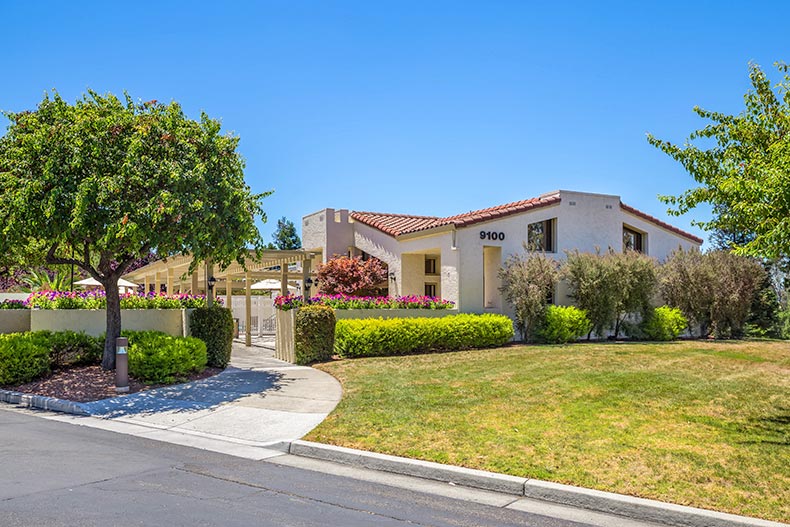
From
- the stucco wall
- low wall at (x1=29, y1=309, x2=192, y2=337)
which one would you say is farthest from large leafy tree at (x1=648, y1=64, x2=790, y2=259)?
the stucco wall

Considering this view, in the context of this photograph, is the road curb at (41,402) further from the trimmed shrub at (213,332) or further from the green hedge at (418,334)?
the green hedge at (418,334)

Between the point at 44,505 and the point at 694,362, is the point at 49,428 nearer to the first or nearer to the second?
the point at 44,505

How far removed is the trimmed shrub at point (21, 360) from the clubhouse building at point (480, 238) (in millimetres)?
11446

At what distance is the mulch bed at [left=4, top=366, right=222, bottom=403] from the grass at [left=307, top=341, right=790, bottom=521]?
4.19m

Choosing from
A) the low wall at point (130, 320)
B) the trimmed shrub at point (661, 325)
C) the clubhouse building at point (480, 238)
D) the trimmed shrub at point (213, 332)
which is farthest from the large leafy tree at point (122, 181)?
the trimmed shrub at point (661, 325)

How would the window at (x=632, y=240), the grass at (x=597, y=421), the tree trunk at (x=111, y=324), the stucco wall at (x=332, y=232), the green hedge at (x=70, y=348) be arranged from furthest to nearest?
the stucco wall at (x=332, y=232) → the window at (x=632, y=240) → the green hedge at (x=70, y=348) → the tree trunk at (x=111, y=324) → the grass at (x=597, y=421)

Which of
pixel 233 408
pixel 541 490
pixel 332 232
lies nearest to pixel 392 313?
pixel 332 232

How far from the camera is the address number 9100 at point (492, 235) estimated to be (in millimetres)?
20547

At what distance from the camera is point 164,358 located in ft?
42.8

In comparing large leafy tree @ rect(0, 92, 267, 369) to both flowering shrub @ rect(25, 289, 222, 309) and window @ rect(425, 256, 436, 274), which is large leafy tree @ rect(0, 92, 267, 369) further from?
window @ rect(425, 256, 436, 274)

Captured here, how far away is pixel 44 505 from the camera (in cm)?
564

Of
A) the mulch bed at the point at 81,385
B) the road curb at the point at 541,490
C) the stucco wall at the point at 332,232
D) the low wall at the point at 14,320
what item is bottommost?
the road curb at the point at 541,490

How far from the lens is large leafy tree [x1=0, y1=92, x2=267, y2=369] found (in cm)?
1198

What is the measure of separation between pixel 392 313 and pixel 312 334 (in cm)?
312
